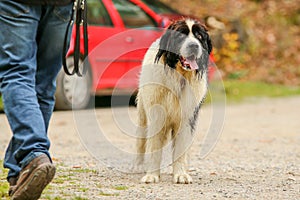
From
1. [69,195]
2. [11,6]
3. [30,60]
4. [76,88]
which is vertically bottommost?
[76,88]

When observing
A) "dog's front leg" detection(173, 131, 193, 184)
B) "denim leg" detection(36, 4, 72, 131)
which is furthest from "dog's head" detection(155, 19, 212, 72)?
"denim leg" detection(36, 4, 72, 131)

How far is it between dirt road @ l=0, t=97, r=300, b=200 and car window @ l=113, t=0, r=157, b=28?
1.66m

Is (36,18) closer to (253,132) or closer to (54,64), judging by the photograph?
(54,64)

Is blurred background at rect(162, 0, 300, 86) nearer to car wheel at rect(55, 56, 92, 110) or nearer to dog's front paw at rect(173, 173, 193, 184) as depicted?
car wheel at rect(55, 56, 92, 110)

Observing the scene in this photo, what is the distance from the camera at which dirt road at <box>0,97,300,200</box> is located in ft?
16.1

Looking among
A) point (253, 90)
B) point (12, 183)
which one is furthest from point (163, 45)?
point (253, 90)

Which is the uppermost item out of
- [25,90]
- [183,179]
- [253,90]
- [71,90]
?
[25,90]

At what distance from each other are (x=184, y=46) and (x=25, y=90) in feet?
5.56

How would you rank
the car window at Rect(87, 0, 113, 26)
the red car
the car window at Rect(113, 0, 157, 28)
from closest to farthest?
the red car → the car window at Rect(87, 0, 113, 26) → the car window at Rect(113, 0, 157, 28)

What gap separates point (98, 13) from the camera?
39.4ft

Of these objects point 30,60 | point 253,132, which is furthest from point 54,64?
point 253,132

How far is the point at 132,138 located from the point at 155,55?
3204mm

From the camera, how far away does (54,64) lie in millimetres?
4426

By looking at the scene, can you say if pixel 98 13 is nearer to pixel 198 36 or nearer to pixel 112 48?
pixel 112 48
